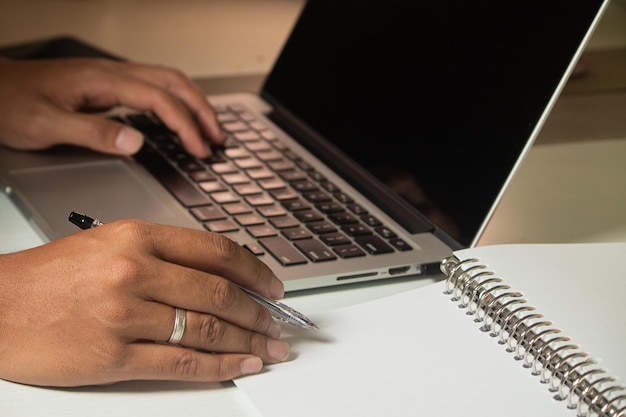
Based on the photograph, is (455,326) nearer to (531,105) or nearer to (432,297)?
(432,297)

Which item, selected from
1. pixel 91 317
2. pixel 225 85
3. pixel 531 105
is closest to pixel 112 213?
pixel 91 317

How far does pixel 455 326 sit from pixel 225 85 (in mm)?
760

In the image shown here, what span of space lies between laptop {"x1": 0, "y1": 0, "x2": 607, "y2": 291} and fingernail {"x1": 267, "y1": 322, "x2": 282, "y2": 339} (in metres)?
0.10

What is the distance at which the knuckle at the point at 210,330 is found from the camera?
2.18 feet

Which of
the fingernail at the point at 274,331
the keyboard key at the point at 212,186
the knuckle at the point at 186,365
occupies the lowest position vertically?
the knuckle at the point at 186,365

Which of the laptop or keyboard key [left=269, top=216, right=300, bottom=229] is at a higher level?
the laptop

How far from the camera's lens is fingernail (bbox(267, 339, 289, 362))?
69cm

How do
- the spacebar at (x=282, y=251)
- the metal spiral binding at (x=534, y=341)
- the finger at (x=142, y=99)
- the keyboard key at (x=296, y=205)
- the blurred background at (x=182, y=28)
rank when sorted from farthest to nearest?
the blurred background at (x=182, y=28) < the finger at (x=142, y=99) < the keyboard key at (x=296, y=205) < the spacebar at (x=282, y=251) < the metal spiral binding at (x=534, y=341)

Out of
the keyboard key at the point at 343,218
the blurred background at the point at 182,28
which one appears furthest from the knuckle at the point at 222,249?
the blurred background at the point at 182,28

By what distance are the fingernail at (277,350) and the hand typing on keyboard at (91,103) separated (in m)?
0.39

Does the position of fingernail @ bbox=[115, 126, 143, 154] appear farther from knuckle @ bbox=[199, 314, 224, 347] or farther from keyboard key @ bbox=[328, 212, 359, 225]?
knuckle @ bbox=[199, 314, 224, 347]

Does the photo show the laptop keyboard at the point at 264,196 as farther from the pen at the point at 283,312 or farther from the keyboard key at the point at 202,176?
the pen at the point at 283,312

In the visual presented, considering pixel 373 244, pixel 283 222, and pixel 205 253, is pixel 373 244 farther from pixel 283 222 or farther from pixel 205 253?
pixel 205 253

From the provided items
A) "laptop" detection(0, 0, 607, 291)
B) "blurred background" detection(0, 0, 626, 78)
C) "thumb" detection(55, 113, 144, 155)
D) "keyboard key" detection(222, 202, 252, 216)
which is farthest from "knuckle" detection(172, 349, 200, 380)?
"blurred background" detection(0, 0, 626, 78)
